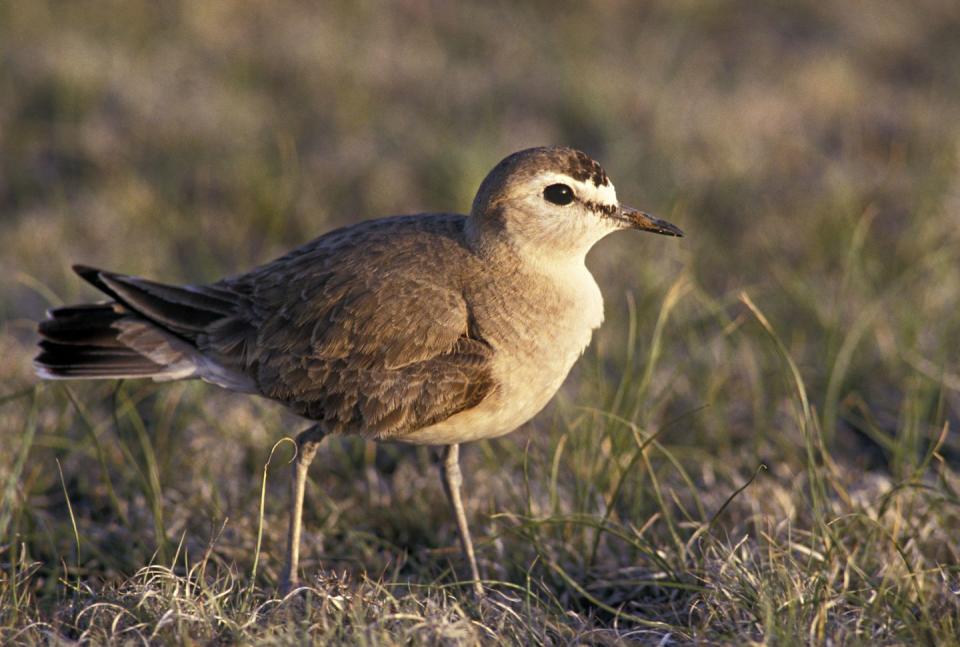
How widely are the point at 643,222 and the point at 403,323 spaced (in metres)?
1.12

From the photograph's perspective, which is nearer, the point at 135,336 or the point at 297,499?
the point at 297,499

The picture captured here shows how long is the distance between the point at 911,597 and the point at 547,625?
4.32 ft

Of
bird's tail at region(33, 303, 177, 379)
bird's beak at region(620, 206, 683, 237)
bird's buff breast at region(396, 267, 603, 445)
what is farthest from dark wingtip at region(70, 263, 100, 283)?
bird's beak at region(620, 206, 683, 237)

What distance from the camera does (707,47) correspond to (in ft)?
37.3

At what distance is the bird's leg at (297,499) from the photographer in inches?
175

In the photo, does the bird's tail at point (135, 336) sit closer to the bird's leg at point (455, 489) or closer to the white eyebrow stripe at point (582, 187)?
the bird's leg at point (455, 489)

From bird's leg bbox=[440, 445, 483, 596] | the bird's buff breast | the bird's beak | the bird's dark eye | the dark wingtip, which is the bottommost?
bird's leg bbox=[440, 445, 483, 596]

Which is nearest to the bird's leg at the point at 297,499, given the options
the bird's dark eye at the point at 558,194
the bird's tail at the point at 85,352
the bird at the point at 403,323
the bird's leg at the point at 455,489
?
the bird at the point at 403,323

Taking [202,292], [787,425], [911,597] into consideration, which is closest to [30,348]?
[202,292]

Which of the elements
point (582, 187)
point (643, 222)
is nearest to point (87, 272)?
point (582, 187)

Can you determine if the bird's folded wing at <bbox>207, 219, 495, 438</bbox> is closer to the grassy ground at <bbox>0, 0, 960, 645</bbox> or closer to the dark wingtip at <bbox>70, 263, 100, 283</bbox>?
the grassy ground at <bbox>0, 0, 960, 645</bbox>

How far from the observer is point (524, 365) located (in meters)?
4.27

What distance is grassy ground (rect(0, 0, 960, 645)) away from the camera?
13.3 ft

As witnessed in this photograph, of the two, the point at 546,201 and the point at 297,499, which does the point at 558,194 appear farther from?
the point at 297,499
